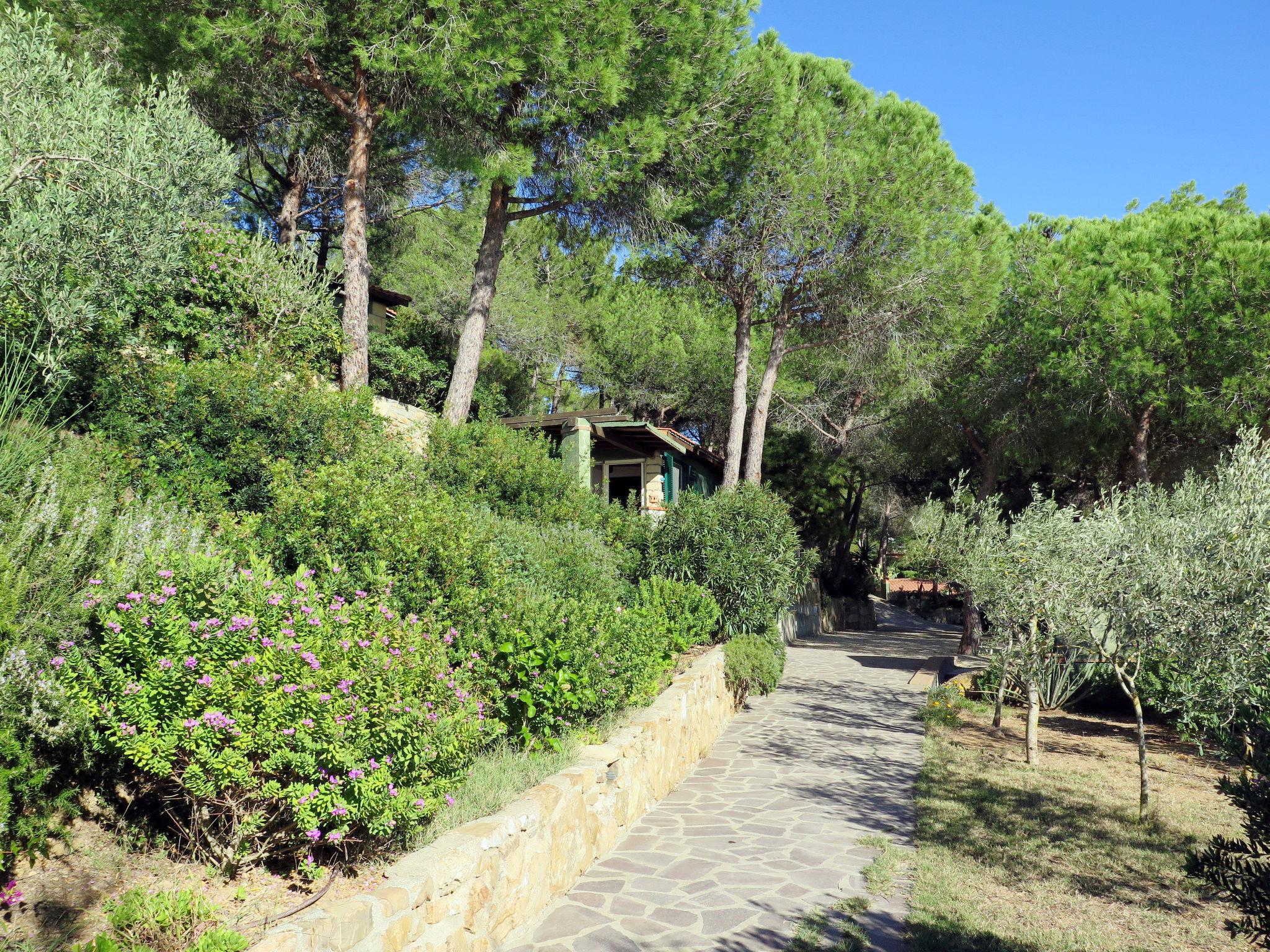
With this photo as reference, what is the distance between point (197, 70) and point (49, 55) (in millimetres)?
7543

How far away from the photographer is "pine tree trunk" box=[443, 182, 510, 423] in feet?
51.1

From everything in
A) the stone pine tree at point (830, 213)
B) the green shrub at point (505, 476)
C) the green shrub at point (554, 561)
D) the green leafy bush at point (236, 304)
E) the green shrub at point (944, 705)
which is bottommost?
the green shrub at point (944, 705)

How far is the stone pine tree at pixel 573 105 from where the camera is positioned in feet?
44.5

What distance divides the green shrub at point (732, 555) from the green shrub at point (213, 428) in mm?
5265

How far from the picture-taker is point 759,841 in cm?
694

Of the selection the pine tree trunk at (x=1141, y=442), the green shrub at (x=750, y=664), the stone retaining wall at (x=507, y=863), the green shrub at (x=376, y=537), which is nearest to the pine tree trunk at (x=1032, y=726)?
the green shrub at (x=750, y=664)

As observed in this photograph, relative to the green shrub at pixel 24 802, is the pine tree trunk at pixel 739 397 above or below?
above

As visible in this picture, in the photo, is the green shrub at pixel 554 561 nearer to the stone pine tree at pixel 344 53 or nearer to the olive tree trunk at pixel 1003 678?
the olive tree trunk at pixel 1003 678

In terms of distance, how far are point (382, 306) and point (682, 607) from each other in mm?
14495

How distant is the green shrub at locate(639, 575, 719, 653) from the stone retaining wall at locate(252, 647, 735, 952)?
2238mm

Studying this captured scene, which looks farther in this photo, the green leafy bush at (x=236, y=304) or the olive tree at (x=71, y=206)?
the green leafy bush at (x=236, y=304)

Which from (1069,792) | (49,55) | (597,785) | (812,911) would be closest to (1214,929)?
(812,911)

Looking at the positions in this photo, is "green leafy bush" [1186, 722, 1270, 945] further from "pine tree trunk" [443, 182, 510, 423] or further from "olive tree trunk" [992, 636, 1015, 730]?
"pine tree trunk" [443, 182, 510, 423]

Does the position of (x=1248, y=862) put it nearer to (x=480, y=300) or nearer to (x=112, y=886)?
(x=112, y=886)
